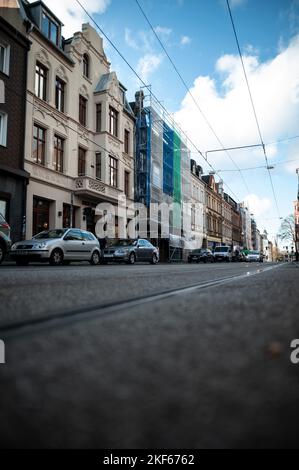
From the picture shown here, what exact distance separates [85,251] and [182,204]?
2331cm

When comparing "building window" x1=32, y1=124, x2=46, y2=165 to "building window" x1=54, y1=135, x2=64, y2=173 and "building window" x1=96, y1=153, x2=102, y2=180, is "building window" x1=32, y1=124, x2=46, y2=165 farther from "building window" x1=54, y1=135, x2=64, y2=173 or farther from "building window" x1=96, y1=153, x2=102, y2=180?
"building window" x1=96, y1=153, x2=102, y2=180

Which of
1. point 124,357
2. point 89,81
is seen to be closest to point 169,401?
point 124,357

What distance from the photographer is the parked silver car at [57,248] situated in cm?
1134

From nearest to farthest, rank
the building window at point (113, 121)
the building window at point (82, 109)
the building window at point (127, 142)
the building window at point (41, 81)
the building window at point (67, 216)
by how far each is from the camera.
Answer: the building window at point (41, 81) < the building window at point (67, 216) < the building window at point (82, 109) < the building window at point (113, 121) < the building window at point (127, 142)

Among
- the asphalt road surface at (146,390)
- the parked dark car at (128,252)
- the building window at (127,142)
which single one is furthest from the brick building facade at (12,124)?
the asphalt road surface at (146,390)

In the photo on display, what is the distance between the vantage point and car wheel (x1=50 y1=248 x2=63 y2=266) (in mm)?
11858

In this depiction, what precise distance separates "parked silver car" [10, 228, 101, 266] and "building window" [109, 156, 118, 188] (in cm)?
948

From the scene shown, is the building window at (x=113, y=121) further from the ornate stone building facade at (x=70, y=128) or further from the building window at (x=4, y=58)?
the building window at (x=4, y=58)

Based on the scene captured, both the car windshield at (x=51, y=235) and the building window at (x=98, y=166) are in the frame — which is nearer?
the car windshield at (x=51, y=235)

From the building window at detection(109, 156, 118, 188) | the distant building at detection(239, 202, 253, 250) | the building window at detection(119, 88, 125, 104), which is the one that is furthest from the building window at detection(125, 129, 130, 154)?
the distant building at detection(239, 202, 253, 250)

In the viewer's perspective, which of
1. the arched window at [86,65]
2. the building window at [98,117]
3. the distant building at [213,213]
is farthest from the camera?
the distant building at [213,213]

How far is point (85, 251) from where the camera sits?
13750mm

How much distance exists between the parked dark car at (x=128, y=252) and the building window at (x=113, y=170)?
5.89 metres

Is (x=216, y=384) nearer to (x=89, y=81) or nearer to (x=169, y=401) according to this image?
(x=169, y=401)
